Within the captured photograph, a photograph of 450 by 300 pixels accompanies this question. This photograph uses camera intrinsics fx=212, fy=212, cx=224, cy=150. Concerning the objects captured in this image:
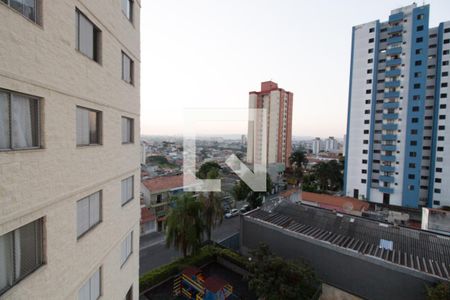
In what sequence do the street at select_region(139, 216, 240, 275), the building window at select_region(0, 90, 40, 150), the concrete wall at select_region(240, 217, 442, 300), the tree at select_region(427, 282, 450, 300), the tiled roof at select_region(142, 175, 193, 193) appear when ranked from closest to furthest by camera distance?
the building window at select_region(0, 90, 40, 150) < the tree at select_region(427, 282, 450, 300) < the concrete wall at select_region(240, 217, 442, 300) < the street at select_region(139, 216, 240, 275) < the tiled roof at select_region(142, 175, 193, 193)

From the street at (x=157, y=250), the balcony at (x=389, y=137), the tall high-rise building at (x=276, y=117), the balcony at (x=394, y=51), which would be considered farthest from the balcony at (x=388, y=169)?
the street at (x=157, y=250)

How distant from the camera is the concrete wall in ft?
28.8

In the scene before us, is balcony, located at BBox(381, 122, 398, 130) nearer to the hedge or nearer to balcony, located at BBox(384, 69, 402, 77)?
balcony, located at BBox(384, 69, 402, 77)

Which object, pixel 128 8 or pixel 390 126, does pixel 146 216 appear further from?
pixel 390 126

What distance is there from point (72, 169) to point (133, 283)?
4274 millimetres

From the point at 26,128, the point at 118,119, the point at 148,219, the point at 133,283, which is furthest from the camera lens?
the point at 148,219

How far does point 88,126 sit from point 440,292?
1187 centimetres

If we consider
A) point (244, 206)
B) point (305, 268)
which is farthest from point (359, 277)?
point (244, 206)

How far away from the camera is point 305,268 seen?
8641 millimetres

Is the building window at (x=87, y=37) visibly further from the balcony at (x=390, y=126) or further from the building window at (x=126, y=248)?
the balcony at (x=390, y=126)

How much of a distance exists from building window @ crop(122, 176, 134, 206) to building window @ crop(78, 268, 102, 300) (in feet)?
5.16

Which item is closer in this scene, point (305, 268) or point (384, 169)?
point (305, 268)

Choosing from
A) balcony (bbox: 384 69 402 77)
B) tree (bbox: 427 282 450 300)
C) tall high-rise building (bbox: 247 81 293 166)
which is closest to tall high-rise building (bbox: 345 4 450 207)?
balcony (bbox: 384 69 402 77)

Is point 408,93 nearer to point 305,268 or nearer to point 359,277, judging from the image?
point 359,277
